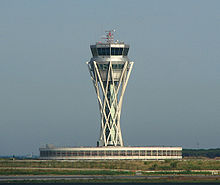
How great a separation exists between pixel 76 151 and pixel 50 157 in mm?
10839

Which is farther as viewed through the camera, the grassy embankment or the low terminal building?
the low terminal building

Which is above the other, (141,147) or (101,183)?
(141,147)

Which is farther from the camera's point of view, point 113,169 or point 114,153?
point 114,153

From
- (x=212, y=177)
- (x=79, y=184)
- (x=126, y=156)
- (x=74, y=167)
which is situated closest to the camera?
(x=79, y=184)

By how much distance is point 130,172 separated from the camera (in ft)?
449

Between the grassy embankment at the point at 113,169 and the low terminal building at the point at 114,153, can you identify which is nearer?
the grassy embankment at the point at 113,169

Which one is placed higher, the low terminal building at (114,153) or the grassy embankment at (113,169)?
the low terminal building at (114,153)

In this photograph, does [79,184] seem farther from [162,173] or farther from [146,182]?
[162,173]

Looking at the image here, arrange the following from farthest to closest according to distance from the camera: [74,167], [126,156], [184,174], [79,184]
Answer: [126,156] < [74,167] < [184,174] < [79,184]

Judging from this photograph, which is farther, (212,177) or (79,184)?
(212,177)

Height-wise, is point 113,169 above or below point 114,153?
below

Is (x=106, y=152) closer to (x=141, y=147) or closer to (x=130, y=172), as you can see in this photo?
(x=141, y=147)

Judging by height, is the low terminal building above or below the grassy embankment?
above

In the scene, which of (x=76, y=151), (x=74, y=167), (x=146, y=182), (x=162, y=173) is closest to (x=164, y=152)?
(x=76, y=151)
